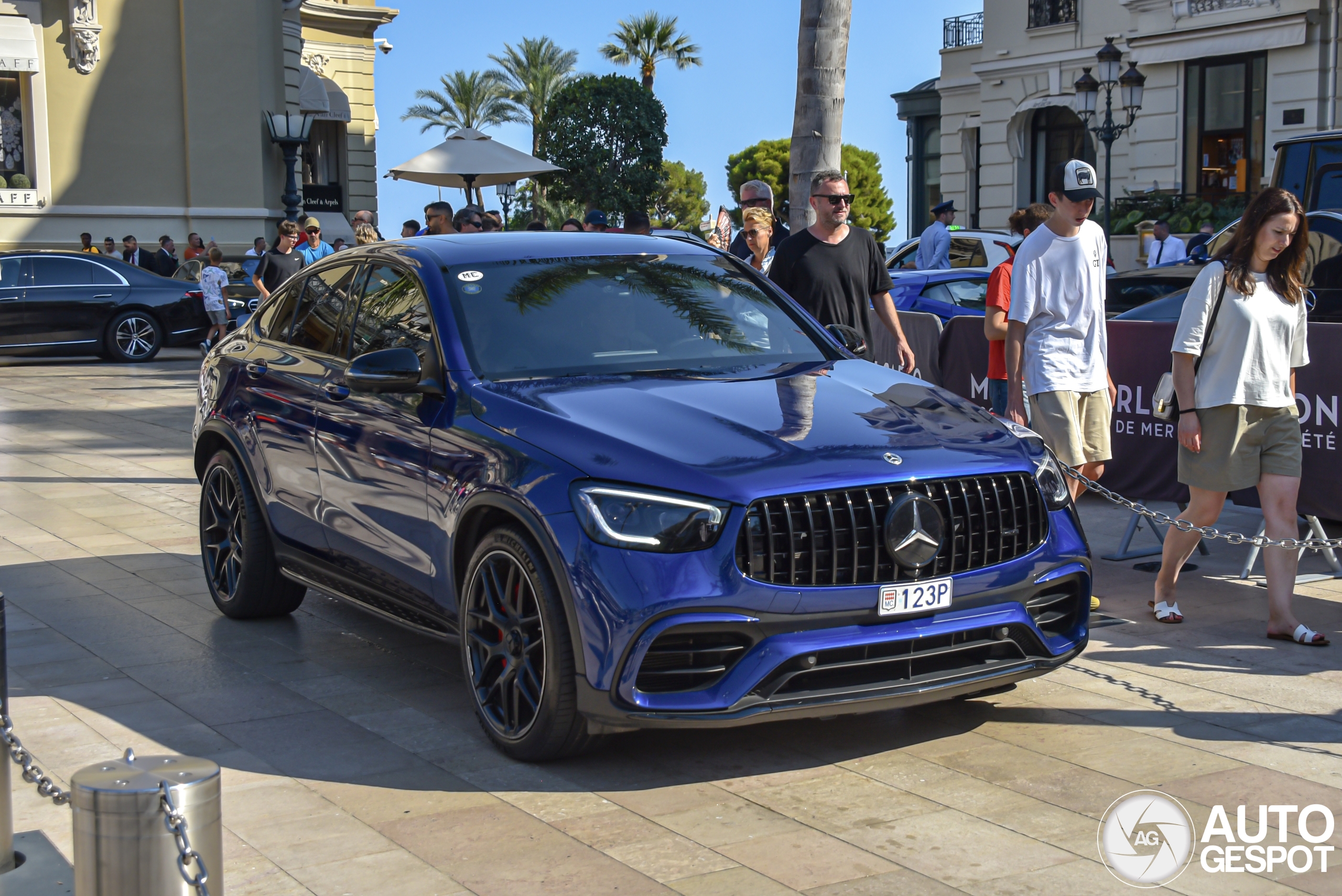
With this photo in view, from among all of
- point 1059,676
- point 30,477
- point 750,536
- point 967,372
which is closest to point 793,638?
point 750,536

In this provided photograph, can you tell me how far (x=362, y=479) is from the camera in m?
5.66

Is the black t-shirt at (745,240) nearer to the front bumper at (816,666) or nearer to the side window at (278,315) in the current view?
the side window at (278,315)

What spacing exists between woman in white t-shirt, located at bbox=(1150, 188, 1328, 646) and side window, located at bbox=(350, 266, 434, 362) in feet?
10.2

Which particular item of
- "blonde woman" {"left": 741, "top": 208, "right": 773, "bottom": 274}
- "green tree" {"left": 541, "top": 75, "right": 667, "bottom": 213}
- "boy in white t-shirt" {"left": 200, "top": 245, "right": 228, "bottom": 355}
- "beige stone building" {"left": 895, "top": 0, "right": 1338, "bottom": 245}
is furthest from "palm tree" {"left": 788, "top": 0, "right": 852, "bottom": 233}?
"green tree" {"left": 541, "top": 75, "right": 667, "bottom": 213}

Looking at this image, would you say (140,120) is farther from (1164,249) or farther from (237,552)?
(237,552)

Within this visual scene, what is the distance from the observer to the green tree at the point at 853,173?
318ft

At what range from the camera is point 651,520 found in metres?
4.38

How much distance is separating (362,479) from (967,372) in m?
5.65

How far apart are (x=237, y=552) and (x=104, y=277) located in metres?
16.7

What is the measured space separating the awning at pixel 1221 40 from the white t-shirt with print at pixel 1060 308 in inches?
1063

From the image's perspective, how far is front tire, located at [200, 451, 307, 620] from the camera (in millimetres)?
6664

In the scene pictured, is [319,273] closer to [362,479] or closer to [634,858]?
[362,479]

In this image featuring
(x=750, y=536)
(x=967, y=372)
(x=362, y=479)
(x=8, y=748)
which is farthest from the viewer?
(x=967, y=372)

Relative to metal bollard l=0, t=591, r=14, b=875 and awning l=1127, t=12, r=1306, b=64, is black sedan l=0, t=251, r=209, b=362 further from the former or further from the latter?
awning l=1127, t=12, r=1306, b=64
